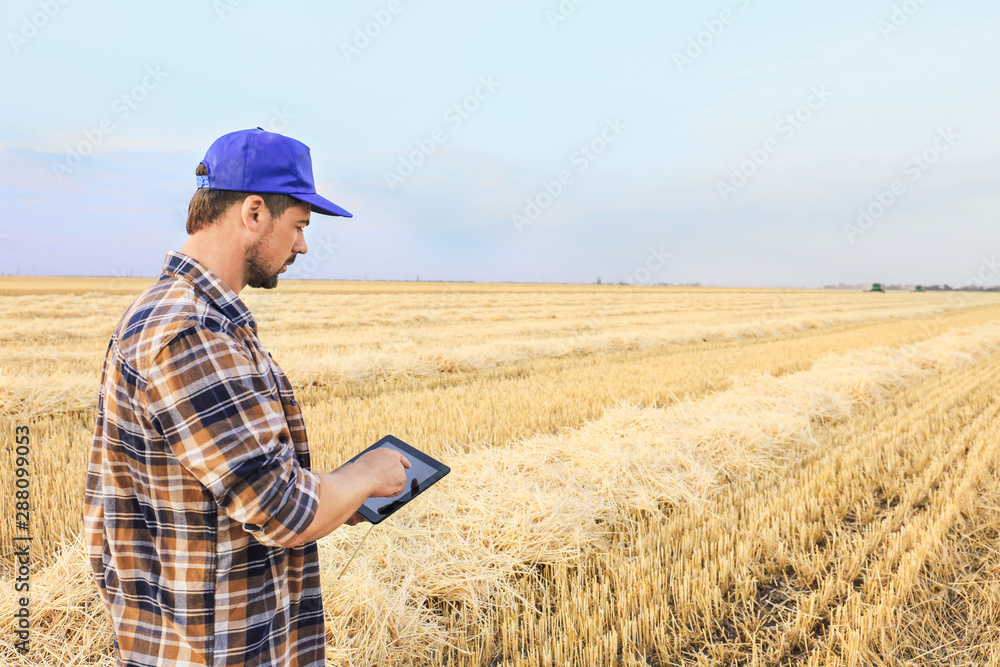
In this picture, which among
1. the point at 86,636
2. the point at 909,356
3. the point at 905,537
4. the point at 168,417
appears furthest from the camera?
the point at 909,356

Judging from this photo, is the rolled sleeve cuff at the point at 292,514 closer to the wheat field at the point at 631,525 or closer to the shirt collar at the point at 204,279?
the shirt collar at the point at 204,279

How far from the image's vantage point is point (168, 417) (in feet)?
3.96

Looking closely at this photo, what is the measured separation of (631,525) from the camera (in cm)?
387

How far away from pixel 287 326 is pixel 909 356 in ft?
48.9

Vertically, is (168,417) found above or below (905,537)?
above

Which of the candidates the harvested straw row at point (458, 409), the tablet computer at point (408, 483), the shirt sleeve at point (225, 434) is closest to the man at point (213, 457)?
the shirt sleeve at point (225, 434)

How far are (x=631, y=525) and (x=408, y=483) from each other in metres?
2.52

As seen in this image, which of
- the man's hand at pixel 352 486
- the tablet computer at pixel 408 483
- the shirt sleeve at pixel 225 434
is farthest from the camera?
the tablet computer at pixel 408 483

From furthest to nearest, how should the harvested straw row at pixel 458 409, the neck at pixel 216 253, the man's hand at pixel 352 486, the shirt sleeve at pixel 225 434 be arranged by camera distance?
the harvested straw row at pixel 458 409 → the neck at pixel 216 253 → the man's hand at pixel 352 486 → the shirt sleeve at pixel 225 434

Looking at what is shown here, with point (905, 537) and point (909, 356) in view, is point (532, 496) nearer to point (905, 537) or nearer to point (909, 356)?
point (905, 537)

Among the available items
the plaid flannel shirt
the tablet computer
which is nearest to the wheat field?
the tablet computer

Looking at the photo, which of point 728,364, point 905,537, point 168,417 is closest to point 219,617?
point 168,417

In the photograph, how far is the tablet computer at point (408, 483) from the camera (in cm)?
172

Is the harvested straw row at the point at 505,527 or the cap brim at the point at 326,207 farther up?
the cap brim at the point at 326,207
